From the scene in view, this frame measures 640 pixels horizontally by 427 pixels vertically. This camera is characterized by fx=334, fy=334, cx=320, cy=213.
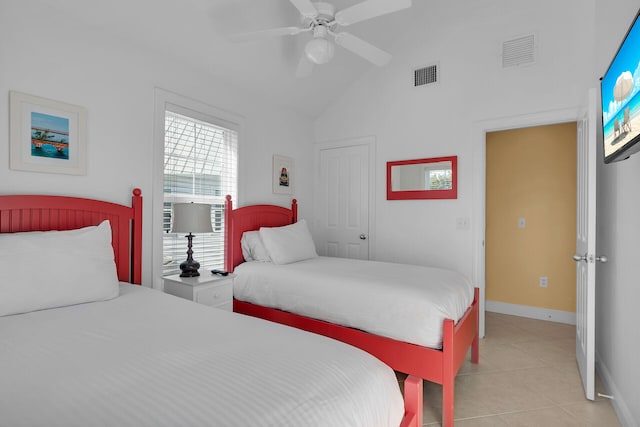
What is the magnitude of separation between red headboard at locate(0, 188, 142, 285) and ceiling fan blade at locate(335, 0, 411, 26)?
185 centimetres

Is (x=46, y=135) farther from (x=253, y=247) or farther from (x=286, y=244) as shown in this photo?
(x=286, y=244)

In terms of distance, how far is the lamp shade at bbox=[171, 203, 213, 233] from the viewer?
2463mm

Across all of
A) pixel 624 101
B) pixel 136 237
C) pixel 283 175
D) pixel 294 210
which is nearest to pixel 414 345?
pixel 624 101

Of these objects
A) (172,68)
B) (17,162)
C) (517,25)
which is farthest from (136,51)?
(517,25)

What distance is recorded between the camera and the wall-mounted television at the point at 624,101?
1342mm

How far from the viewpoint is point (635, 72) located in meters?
1.34

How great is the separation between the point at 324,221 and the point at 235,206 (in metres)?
1.38

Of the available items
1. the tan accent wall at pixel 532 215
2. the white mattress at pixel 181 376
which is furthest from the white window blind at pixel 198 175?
the tan accent wall at pixel 532 215

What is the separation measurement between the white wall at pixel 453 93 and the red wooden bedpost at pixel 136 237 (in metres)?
2.48

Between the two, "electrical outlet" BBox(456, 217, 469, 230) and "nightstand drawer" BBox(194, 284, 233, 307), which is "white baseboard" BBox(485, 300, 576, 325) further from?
"nightstand drawer" BBox(194, 284, 233, 307)

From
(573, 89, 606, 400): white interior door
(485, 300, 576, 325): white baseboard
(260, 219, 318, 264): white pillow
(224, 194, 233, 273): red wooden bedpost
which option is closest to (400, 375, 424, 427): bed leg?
(573, 89, 606, 400): white interior door

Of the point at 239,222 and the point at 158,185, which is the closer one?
the point at 158,185

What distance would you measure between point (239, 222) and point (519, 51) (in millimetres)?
3076

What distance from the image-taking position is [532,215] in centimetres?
385
